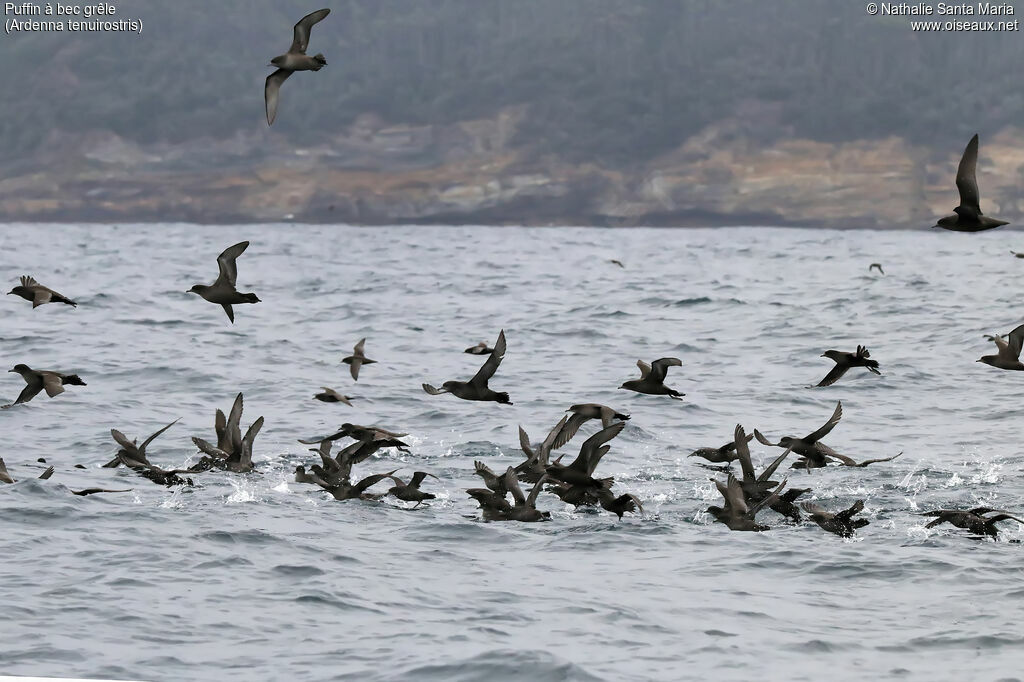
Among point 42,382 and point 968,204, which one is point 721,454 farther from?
point 42,382

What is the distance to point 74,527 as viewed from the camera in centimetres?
1301

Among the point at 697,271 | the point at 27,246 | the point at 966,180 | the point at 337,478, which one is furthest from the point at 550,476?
the point at 27,246

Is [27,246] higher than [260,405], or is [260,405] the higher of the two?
[27,246]

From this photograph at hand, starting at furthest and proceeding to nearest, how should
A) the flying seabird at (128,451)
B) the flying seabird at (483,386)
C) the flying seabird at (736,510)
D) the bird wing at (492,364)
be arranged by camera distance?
the flying seabird at (128,451)
the flying seabird at (483,386)
the bird wing at (492,364)
the flying seabird at (736,510)

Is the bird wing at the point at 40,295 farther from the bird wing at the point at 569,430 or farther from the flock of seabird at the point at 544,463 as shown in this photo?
the bird wing at the point at 569,430

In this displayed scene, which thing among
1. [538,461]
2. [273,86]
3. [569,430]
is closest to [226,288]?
[273,86]

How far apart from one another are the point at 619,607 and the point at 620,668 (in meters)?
1.50

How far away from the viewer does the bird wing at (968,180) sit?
1355 centimetres

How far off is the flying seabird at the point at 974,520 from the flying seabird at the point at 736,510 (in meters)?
1.61

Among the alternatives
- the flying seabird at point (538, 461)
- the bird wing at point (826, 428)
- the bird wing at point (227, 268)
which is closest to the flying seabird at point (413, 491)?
the flying seabird at point (538, 461)

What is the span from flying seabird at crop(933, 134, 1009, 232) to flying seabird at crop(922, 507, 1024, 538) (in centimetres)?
288

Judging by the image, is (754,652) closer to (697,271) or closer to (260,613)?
(260,613)

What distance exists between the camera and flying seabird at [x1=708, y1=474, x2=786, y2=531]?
44.0 feet

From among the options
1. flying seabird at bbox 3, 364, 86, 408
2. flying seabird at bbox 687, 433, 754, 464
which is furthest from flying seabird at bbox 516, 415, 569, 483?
flying seabird at bbox 3, 364, 86, 408
